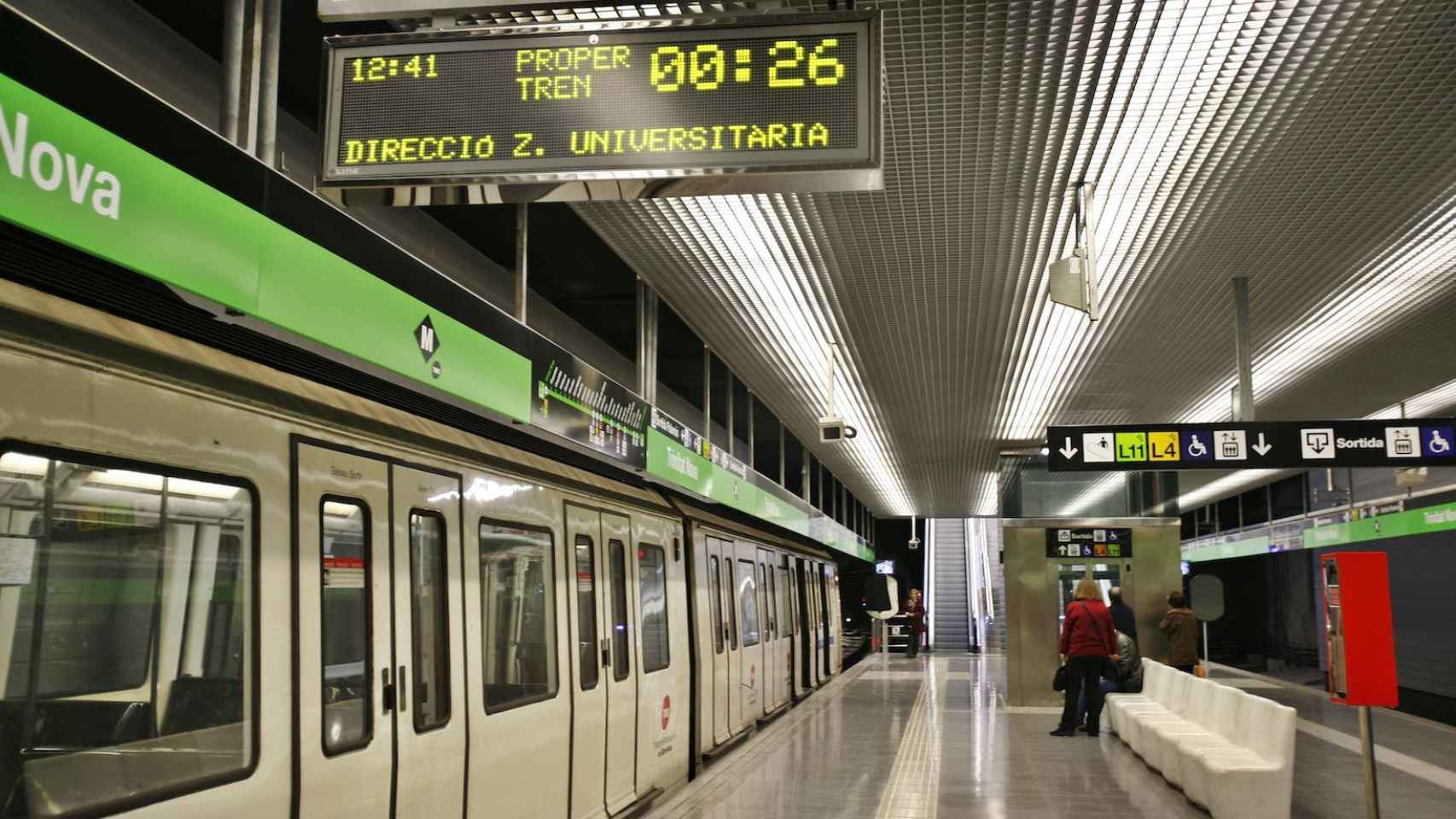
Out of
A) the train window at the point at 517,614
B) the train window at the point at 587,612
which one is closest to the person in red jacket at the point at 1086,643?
the train window at the point at 587,612

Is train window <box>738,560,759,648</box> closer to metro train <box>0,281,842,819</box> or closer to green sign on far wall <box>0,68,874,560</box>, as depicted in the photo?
metro train <box>0,281,842,819</box>

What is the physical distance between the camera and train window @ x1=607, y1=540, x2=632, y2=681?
7570mm

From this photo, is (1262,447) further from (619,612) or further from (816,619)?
(816,619)

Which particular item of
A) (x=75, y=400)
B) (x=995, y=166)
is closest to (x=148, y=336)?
(x=75, y=400)

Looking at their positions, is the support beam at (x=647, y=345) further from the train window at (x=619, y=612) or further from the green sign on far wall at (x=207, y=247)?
the green sign on far wall at (x=207, y=247)

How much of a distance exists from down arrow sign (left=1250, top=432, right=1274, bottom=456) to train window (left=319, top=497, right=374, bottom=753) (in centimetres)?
709

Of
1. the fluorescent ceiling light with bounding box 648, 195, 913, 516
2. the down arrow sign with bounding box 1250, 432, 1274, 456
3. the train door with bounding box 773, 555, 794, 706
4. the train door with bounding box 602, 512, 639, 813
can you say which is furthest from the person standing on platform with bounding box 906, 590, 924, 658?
the train door with bounding box 602, 512, 639, 813

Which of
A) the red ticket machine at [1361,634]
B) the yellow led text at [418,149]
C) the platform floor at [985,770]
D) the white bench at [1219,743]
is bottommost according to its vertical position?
the platform floor at [985,770]

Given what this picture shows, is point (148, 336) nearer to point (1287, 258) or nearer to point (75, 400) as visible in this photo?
point (75, 400)

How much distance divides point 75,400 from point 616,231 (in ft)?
16.7

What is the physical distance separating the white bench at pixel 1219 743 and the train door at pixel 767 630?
14.6 feet

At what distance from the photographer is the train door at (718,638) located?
10625 millimetres

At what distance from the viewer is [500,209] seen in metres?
8.31

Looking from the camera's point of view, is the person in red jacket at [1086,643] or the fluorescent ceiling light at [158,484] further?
the person in red jacket at [1086,643]
